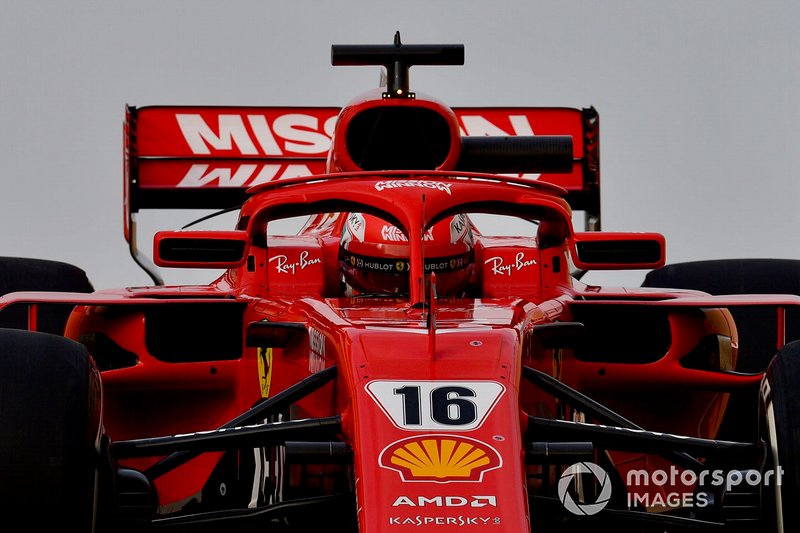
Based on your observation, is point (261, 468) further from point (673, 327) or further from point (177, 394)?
point (673, 327)

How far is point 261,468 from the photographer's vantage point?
262cm

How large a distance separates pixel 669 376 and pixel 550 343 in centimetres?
52

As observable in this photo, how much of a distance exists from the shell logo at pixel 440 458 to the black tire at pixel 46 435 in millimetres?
440

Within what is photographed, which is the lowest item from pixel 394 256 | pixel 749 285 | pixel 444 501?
pixel 444 501

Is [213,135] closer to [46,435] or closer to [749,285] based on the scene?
[749,285]

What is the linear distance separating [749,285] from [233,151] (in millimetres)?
1717

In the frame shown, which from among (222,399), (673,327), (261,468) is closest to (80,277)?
(222,399)

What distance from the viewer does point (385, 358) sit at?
6.62ft

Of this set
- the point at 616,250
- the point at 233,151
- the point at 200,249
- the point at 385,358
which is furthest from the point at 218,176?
the point at 385,358

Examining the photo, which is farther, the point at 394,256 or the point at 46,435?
the point at 394,256

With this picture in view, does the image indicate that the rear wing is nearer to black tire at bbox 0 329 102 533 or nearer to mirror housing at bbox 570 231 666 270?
mirror housing at bbox 570 231 666 270

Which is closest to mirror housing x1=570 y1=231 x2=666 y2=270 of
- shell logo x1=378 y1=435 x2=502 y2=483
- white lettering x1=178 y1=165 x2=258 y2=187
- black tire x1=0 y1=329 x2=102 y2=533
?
shell logo x1=378 y1=435 x2=502 y2=483

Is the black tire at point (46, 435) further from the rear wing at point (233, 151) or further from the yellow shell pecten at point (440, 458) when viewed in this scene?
the rear wing at point (233, 151)

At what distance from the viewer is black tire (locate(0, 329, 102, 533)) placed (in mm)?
A: 1856
